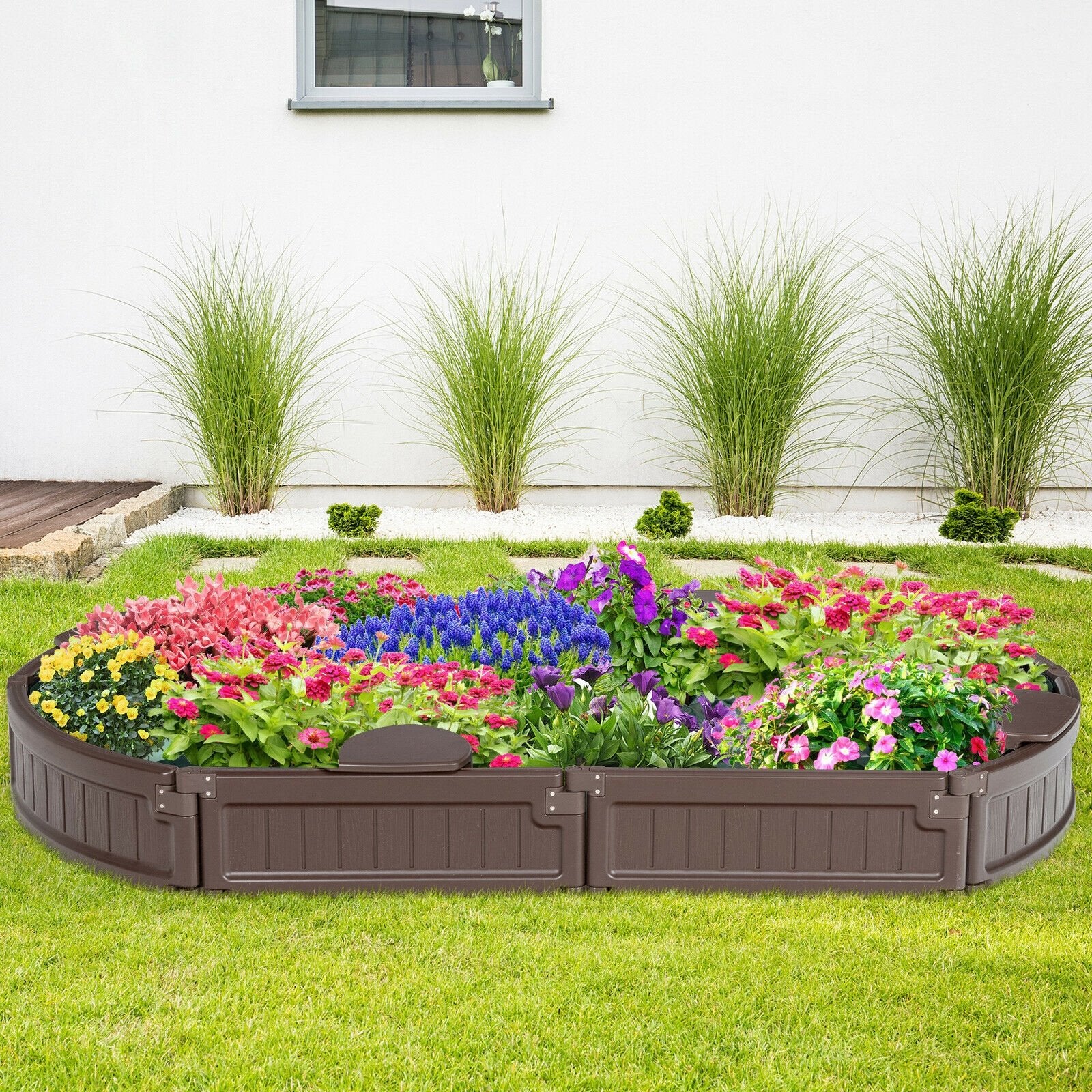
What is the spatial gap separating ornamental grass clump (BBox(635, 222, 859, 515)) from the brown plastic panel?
3601 millimetres

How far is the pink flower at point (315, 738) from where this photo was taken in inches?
83.4

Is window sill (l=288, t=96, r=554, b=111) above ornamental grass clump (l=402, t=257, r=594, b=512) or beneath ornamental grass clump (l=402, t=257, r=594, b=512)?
above

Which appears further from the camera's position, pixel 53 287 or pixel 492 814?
pixel 53 287

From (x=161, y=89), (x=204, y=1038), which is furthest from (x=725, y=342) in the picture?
(x=204, y=1038)

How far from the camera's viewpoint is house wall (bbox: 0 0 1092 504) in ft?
20.1

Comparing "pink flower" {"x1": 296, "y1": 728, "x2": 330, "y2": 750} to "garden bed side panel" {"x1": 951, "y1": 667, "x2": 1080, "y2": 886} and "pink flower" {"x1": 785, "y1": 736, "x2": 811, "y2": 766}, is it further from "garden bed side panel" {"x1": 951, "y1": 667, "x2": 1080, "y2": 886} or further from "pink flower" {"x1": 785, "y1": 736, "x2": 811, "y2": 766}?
"garden bed side panel" {"x1": 951, "y1": 667, "x2": 1080, "y2": 886}

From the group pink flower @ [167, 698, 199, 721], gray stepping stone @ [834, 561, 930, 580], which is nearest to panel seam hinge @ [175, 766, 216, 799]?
pink flower @ [167, 698, 199, 721]

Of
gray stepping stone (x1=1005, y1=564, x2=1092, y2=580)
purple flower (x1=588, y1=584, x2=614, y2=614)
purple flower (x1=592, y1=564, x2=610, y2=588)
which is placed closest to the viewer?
purple flower (x1=588, y1=584, x2=614, y2=614)

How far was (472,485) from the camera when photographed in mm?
5738

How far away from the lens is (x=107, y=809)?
2.13m

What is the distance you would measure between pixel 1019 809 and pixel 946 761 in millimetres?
185

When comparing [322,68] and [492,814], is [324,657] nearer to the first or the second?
[492,814]

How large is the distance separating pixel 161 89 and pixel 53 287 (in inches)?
47.9

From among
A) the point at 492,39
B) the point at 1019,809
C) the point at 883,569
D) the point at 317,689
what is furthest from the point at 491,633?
the point at 492,39
